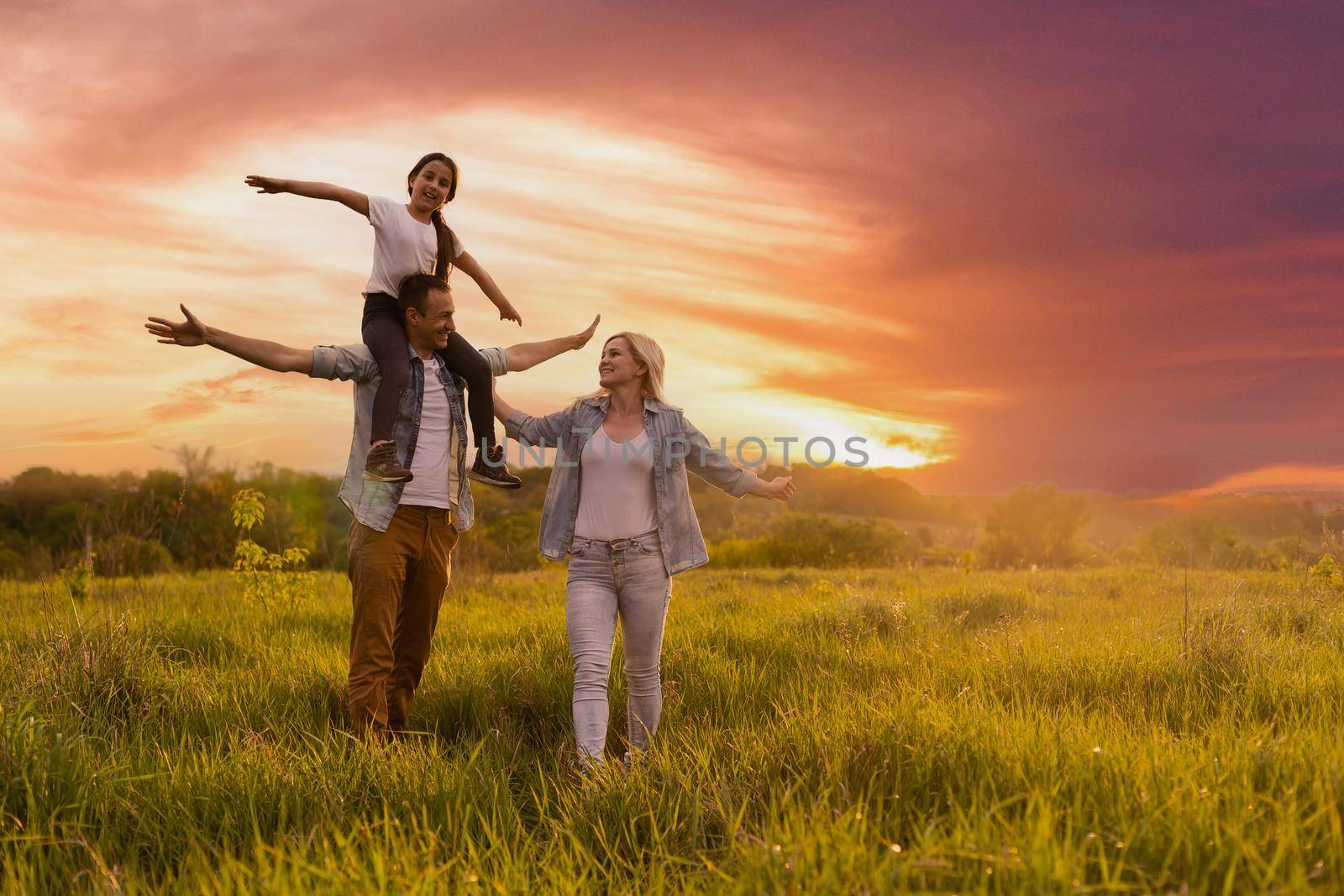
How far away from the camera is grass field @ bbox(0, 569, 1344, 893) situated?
111 inches

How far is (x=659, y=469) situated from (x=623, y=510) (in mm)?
381

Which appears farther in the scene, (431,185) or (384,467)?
(431,185)

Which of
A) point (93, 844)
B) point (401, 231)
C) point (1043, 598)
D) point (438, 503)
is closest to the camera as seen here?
point (93, 844)

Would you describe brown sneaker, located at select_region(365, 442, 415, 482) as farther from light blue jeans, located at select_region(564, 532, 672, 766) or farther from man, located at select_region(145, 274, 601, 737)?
light blue jeans, located at select_region(564, 532, 672, 766)

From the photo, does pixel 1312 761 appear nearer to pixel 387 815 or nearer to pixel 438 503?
pixel 387 815

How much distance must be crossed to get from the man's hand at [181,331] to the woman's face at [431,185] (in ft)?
5.46

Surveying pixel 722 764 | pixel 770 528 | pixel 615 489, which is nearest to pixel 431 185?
pixel 615 489

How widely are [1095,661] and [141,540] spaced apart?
796 centimetres

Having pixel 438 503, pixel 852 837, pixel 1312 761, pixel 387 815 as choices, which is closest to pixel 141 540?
pixel 438 503

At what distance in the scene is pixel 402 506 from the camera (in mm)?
5004

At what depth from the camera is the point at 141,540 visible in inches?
307

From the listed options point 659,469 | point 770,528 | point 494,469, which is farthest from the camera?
point 770,528

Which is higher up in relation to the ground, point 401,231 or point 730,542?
point 401,231

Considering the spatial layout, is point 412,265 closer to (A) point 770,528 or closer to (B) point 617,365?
(B) point 617,365
